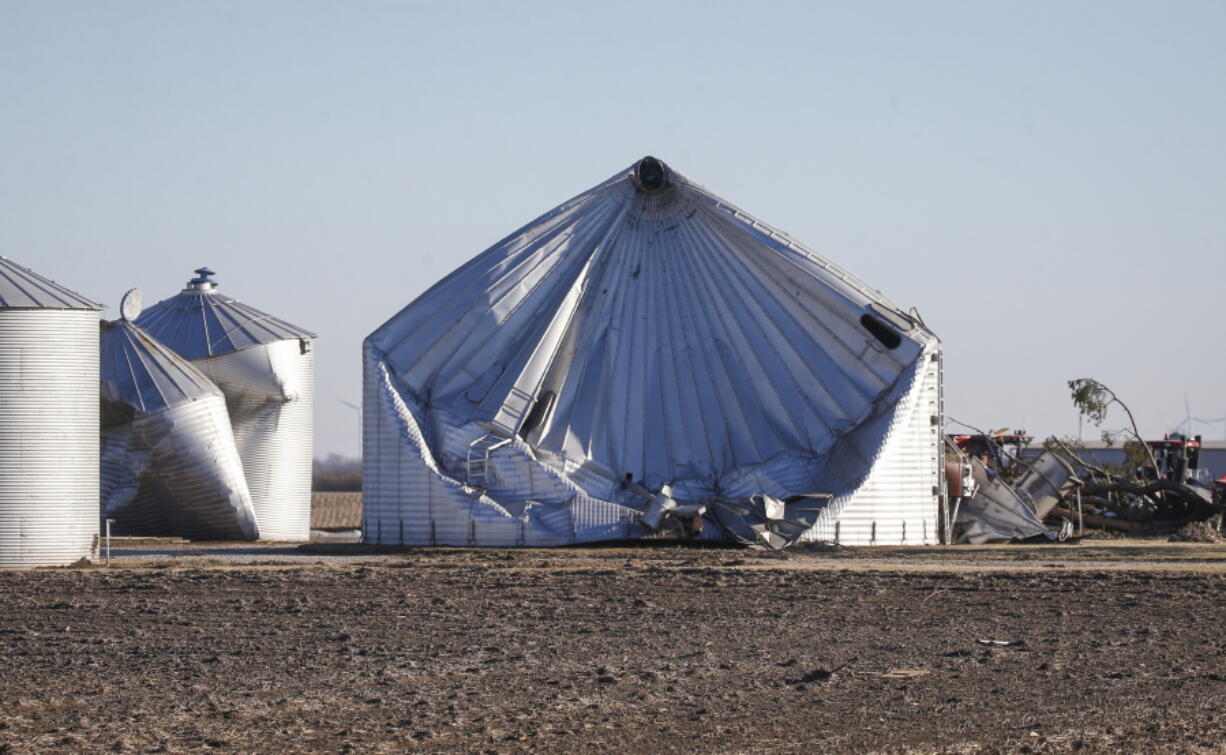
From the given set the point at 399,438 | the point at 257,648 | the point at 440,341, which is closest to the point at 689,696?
the point at 257,648

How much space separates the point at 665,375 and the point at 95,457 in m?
12.8

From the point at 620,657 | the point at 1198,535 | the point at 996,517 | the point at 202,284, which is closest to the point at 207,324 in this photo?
the point at 202,284

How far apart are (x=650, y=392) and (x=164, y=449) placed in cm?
1093

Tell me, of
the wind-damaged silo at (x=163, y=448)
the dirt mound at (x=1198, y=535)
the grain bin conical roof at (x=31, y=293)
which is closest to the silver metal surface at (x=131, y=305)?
the wind-damaged silo at (x=163, y=448)

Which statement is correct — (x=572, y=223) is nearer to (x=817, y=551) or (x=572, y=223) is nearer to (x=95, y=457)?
(x=817, y=551)

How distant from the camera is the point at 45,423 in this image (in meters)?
27.2

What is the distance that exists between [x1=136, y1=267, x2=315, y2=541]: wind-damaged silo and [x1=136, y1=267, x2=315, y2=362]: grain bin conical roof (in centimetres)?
2

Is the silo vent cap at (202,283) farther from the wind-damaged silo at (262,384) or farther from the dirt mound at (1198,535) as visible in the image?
the dirt mound at (1198,535)

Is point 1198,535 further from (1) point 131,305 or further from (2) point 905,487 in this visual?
(1) point 131,305

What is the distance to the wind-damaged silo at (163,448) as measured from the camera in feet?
123

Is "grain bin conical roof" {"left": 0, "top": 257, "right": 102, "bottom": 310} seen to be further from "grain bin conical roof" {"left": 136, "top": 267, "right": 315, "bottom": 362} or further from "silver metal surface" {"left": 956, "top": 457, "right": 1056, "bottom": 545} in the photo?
"silver metal surface" {"left": 956, "top": 457, "right": 1056, "bottom": 545}

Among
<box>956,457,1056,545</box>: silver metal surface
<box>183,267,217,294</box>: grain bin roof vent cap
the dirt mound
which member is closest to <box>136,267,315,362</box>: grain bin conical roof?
<box>183,267,217,294</box>: grain bin roof vent cap

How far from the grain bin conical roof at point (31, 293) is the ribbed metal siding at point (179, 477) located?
9.24m

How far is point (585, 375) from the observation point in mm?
36062
